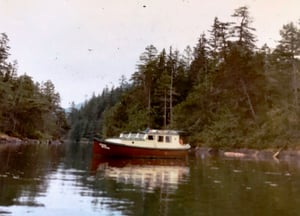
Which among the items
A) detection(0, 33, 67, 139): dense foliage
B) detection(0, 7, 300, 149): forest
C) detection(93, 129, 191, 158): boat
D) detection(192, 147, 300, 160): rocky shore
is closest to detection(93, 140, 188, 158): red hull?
detection(93, 129, 191, 158): boat

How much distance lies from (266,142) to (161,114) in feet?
97.4

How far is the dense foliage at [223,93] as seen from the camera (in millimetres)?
58812

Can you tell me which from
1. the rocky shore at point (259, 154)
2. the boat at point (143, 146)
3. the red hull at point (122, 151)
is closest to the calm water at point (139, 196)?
the red hull at point (122, 151)

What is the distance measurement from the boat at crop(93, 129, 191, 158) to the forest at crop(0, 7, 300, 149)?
1642 centimetres

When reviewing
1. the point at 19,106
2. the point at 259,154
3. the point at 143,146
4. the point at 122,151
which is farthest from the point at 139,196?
the point at 19,106

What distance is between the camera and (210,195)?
50.2 ft

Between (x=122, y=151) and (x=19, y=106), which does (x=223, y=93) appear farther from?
(x=19, y=106)

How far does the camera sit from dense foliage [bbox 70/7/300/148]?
193ft

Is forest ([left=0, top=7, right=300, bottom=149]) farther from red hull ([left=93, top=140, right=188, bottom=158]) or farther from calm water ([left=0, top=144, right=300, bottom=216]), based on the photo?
calm water ([left=0, top=144, right=300, bottom=216])

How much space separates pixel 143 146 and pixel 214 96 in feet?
103

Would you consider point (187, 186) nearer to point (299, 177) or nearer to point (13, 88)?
point (299, 177)

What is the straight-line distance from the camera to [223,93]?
2635 inches

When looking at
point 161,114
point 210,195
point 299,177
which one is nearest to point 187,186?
point 210,195

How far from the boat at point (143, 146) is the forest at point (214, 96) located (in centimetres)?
1642
